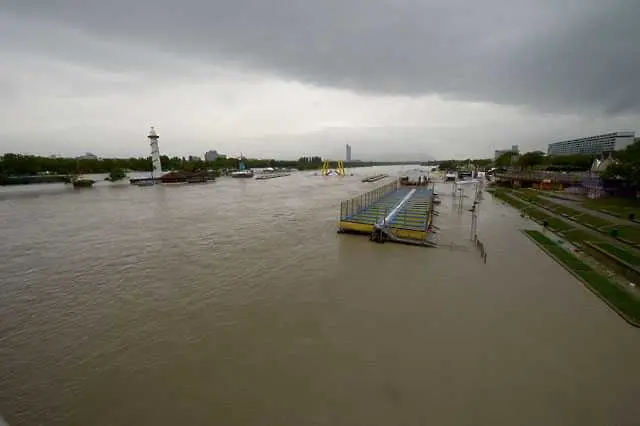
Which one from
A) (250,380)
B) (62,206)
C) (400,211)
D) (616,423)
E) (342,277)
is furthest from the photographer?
(62,206)

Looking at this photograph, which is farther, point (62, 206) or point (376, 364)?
point (62, 206)

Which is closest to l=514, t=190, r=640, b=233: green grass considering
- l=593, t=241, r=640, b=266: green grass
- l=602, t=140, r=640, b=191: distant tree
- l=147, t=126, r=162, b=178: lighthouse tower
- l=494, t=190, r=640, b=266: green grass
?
l=494, t=190, r=640, b=266: green grass

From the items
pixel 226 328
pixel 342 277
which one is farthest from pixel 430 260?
pixel 226 328

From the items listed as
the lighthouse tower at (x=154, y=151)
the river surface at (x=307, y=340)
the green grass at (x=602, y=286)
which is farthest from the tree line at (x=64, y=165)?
the green grass at (x=602, y=286)

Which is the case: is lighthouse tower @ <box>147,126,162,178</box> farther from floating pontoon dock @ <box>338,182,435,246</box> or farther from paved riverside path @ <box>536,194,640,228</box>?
paved riverside path @ <box>536,194,640,228</box>

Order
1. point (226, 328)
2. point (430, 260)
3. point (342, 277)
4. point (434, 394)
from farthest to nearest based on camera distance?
point (430, 260), point (342, 277), point (226, 328), point (434, 394)

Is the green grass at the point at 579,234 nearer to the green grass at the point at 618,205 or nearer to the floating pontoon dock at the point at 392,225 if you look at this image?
the green grass at the point at 618,205

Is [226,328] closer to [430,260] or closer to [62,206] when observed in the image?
[430,260]
